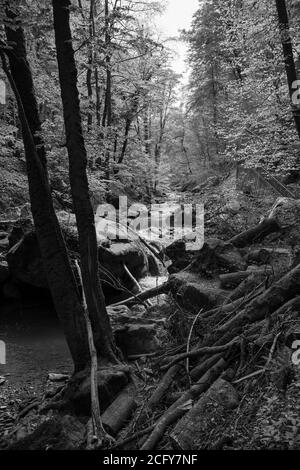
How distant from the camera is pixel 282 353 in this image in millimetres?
4309

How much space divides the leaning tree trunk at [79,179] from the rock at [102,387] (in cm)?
48

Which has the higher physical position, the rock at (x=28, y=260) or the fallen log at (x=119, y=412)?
the rock at (x=28, y=260)

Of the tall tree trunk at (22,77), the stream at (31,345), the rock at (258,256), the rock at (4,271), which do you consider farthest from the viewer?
the rock at (4,271)

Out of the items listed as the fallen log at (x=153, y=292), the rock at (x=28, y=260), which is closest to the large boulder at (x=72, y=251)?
the rock at (x=28, y=260)

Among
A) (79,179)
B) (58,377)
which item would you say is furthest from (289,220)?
(58,377)

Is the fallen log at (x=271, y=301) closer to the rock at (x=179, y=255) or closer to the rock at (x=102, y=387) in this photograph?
the rock at (x=102, y=387)

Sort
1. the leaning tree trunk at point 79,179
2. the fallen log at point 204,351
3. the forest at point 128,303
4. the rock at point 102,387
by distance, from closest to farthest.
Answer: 1. the forest at point 128,303
2. the fallen log at point 204,351
3. the rock at point 102,387
4. the leaning tree trunk at point 79,179

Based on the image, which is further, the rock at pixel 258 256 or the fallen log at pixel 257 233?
the fallen log at pixel 257 233

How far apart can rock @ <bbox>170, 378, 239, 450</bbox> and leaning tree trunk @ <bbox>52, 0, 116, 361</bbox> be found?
222cm

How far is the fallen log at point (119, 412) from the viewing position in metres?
4.74

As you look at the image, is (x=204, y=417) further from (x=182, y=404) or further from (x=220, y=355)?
(x=220, y=355)

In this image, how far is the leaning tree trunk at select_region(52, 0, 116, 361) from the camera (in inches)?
219

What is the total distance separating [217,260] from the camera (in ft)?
26.6

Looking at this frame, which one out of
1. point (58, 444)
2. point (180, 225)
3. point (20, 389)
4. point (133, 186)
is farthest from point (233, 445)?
point (133, 186)
